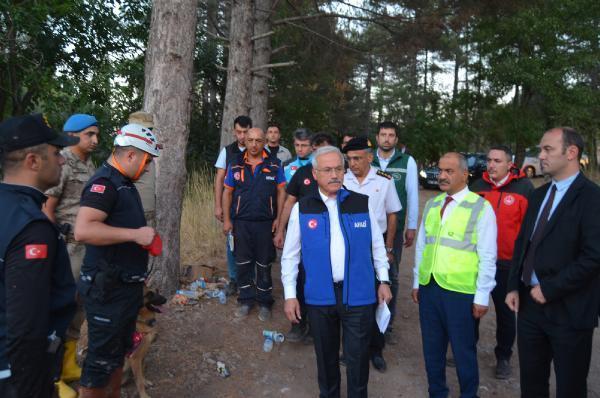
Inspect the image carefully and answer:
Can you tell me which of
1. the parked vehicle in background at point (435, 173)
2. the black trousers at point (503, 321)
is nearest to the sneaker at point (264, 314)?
the black trousers at point (503, 321)

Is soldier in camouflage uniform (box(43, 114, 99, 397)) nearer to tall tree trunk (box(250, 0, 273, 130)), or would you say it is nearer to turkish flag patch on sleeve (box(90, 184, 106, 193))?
turkish flag patch on sleeve (box(90, 184, 106, 193))

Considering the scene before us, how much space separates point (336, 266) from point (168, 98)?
285cm

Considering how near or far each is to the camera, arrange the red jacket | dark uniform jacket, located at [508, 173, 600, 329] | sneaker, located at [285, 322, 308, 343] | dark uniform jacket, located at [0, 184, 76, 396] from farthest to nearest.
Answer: sneaker, located at [285, 322, 308, 343] < the red jacket < dark uniform jacket, located at [508, 173, 600, 329] < dark uniform jacket, located at [0, 184, 76, 396]

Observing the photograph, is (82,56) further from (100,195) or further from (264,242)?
(100,195)

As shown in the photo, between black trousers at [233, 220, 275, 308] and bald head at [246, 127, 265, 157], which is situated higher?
bald head at [246, 127, 265, 157]

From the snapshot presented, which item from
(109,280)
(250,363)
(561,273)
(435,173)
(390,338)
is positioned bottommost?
(250,363)

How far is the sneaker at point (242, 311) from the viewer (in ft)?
16.4

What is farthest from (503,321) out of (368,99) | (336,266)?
(368,99)

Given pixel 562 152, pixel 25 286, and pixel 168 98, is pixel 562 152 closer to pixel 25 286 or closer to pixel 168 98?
pixel 25 286

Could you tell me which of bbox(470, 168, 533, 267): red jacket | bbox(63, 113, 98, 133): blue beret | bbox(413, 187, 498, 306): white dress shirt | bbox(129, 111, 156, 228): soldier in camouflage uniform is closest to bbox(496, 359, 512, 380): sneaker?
bbox(470, 168, 533, 267): red jacket

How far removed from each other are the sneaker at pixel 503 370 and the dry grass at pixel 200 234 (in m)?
3.85

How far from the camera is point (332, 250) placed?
3.13 meters

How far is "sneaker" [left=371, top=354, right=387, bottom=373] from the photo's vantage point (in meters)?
4.28

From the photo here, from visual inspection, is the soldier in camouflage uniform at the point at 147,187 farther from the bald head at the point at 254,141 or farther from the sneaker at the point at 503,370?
the sneaker at the point at 503,370
